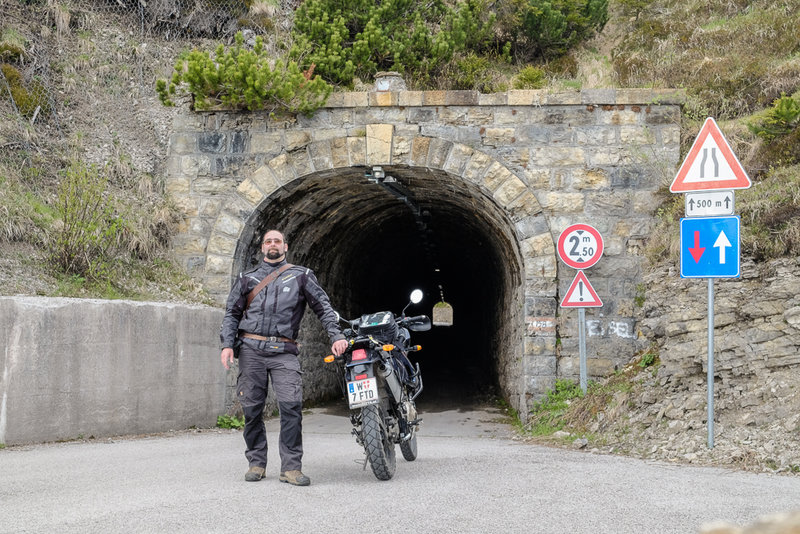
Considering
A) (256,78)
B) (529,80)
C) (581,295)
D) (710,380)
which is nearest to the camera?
(710,380)

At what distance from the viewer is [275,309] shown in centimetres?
560

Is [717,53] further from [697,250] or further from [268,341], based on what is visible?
[268,341]

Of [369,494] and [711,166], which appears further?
[711,166]

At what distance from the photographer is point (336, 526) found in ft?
13.5

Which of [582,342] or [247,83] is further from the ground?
[247,83]

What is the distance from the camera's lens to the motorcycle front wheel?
212 inches

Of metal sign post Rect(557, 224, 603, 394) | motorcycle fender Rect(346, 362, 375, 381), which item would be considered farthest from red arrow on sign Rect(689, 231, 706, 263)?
motorcycle fender Rect(346, 362, 375, 381)

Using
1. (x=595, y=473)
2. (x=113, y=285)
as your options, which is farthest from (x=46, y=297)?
(x=595, y=473)

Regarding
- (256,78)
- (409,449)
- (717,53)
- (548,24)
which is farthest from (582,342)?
(548,24)

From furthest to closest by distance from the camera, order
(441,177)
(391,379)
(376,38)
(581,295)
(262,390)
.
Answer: (376,38) → (441,177) → (581,295) → (391,379) → (262,390)

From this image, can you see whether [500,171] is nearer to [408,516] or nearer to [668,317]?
[668,317]

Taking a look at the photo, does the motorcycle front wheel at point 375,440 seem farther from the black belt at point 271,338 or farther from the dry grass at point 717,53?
the dry grass at point 717,53

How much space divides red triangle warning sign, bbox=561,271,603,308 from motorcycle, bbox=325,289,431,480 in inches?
137

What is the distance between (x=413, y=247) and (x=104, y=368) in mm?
12376
